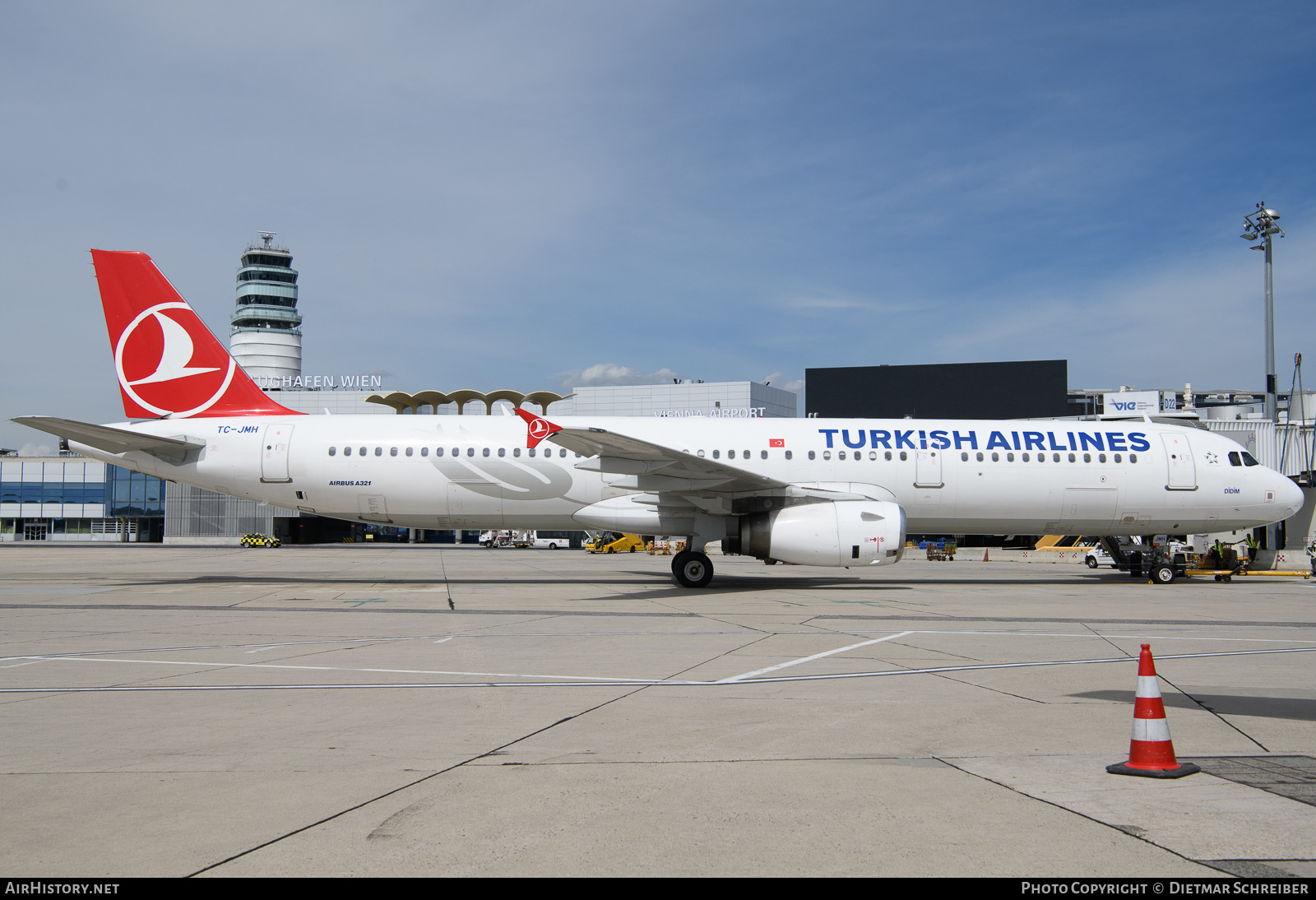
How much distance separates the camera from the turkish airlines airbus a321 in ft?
63.4

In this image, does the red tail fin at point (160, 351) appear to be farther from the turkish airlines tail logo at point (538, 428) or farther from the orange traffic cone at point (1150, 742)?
the orange traffic cone at point (1150, 742)

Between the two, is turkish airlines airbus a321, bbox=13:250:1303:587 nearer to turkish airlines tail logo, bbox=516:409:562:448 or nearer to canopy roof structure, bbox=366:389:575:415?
turkish airlines tail logo, bbox=516:409:562:448

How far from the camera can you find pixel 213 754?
541 centimetres

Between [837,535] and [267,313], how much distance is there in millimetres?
97929

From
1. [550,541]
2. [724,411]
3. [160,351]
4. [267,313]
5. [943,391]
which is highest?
[267,313]

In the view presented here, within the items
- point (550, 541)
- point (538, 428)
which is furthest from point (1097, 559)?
point (550, 541)

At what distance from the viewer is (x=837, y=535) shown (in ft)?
54.7

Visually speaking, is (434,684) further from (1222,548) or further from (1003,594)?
(1222,548)

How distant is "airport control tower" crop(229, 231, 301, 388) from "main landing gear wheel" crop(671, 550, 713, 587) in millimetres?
91122

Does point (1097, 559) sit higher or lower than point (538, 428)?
lower

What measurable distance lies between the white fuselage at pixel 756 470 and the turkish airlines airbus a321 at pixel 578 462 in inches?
1.5

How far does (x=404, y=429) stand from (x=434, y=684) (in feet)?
41.9

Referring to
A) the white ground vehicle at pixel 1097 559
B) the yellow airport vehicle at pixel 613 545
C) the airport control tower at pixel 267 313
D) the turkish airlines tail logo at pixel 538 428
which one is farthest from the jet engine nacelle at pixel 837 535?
the airport control tower at pixel 267 313

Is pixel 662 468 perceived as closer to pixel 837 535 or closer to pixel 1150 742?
pixel 837 535
